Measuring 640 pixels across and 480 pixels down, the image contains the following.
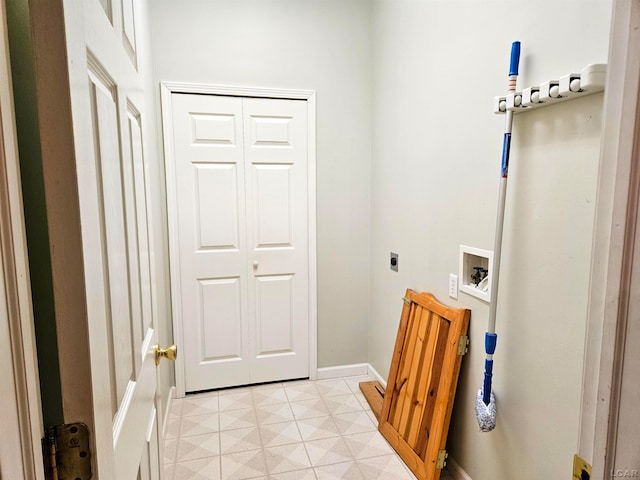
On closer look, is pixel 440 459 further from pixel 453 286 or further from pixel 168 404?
pixel 168 404

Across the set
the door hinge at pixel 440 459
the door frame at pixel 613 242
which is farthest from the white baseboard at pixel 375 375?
the door frame at pixel 613 242

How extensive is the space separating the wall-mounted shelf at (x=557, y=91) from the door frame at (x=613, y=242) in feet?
1.76

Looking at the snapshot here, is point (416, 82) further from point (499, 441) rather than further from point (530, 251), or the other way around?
point (499, 441)

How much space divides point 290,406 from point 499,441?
140cm

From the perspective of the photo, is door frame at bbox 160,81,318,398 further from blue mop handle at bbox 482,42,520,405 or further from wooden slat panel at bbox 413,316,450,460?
blue mop handle at bbox 482,42,520,405

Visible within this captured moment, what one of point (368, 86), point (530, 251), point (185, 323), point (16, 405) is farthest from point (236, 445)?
point (368, 86)

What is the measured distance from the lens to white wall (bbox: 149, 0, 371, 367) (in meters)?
2.53

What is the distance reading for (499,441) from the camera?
1.62 meters

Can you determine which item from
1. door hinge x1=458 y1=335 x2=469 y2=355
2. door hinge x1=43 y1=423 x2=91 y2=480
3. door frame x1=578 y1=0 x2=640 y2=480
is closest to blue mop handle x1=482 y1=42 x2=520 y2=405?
door hinge x1=458 y1=335 x2=469 y2=355

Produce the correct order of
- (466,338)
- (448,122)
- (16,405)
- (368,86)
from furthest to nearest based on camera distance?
(368,86) → (448,122) → (466,338) → (16,405)

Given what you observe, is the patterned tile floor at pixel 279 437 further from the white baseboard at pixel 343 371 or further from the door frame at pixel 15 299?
the door frame at pixel 15 299

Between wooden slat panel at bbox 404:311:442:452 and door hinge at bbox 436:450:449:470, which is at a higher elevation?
wooden slat panel at bbox 404:311:442:452

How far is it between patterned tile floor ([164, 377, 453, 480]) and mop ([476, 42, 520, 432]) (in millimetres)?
651

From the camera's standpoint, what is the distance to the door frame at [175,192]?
99.8 inches
